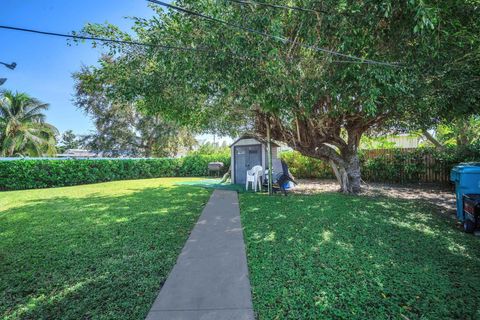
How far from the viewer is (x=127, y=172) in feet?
59.3

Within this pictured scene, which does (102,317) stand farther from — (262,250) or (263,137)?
(263,137)

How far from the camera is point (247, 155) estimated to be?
44.2 feet

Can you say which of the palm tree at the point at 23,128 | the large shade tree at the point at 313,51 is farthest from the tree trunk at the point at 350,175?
the palm tree at the point at 23,128

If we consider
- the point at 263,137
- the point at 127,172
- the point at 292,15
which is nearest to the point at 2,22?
the point at 292,15

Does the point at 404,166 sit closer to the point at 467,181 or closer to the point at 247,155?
the point at 467,181

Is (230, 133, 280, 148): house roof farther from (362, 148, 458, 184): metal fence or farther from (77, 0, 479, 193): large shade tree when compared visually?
(362, 148, 458, 184): metal fence

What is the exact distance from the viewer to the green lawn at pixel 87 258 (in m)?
2.71

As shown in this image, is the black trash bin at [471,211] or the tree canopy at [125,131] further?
the tree canopy at [125,131]

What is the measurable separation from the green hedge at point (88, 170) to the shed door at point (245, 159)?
644 cm

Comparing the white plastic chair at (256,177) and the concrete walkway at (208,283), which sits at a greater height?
the white plastic chair at (256,177)

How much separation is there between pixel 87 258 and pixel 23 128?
22.9 metres

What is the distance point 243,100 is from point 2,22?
14.7 ft

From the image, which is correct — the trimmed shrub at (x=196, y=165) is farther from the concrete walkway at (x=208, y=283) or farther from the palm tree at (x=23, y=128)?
the concrete walkway at (x=208, y=283)

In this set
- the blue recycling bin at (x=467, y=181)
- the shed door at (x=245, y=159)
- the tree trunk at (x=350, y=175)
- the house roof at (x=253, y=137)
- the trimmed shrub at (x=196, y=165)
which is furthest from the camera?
the trimmed shrub at (x=196, y=165)
